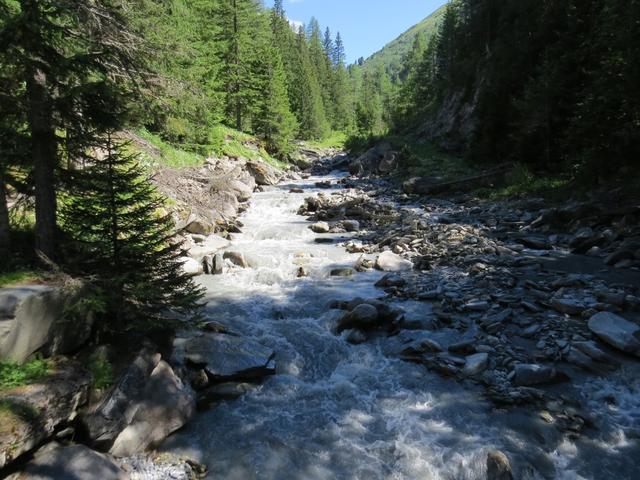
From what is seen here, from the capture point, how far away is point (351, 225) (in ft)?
65.6

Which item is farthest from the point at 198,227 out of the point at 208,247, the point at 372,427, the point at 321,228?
the point at 372,427

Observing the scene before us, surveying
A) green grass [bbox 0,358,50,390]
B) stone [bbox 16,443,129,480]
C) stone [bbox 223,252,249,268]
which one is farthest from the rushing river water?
stone [bbox 223,252,249,268]

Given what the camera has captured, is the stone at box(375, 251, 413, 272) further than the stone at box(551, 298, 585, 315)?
Yes

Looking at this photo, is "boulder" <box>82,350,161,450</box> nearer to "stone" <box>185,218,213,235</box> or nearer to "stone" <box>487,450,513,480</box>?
"stone" <box>487,450,513,480</box>

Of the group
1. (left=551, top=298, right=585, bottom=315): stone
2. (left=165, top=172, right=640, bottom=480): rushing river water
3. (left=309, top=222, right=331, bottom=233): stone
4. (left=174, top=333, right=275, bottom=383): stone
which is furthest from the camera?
(left=309, top=222, right=331, bottom=233): stone

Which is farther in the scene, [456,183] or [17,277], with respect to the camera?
[456,183]

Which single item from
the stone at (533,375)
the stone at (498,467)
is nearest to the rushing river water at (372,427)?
the stone at (498,467)

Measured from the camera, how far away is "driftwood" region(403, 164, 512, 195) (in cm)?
2464

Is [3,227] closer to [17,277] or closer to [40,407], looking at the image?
[17,277]

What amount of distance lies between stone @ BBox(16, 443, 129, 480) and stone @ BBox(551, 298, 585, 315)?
351 inches

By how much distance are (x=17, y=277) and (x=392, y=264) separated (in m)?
10.6

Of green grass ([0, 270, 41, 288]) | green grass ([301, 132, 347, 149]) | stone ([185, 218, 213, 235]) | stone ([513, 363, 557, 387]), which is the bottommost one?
stone ([513, 363, 557, 387])

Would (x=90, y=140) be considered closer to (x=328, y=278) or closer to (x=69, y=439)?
(x=69, y=439)

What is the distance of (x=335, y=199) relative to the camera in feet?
83.9
